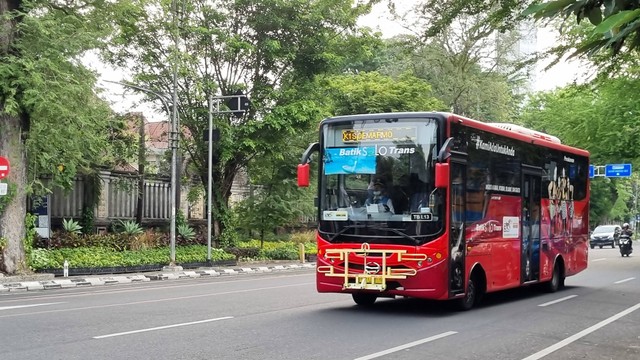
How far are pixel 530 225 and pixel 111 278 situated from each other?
43.5 feet

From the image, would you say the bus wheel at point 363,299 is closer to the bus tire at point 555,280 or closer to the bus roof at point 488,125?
the bus roof at point 488,125

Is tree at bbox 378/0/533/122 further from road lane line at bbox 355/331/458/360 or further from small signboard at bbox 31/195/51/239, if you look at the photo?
road lane line at bbox 355/331/458/360

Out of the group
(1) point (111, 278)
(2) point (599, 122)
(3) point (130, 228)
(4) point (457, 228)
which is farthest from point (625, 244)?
(4) point (457, 228)

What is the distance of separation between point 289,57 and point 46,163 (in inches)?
449

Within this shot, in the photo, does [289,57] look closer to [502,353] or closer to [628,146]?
[628,146]

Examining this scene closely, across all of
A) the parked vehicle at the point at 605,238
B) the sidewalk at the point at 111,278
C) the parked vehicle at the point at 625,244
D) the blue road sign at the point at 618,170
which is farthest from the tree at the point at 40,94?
the parked vehicle at the point at 605,238

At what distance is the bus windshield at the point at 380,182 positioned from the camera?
11.7 m

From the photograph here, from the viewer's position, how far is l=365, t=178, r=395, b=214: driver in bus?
470 inches

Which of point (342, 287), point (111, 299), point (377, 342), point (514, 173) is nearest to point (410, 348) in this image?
point (377, 342)

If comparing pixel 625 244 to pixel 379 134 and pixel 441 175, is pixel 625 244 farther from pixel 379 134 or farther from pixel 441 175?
pixel 441 175

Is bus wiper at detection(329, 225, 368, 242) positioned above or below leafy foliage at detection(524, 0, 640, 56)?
below

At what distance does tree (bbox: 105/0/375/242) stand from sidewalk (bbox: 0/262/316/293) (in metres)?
4.31

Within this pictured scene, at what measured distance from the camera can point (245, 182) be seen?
126ft

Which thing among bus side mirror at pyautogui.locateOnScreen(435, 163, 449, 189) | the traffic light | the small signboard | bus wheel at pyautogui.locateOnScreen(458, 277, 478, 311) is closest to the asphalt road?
bus wheel at pyautogui.locateOnScreen(458, 277, 478, 311)
